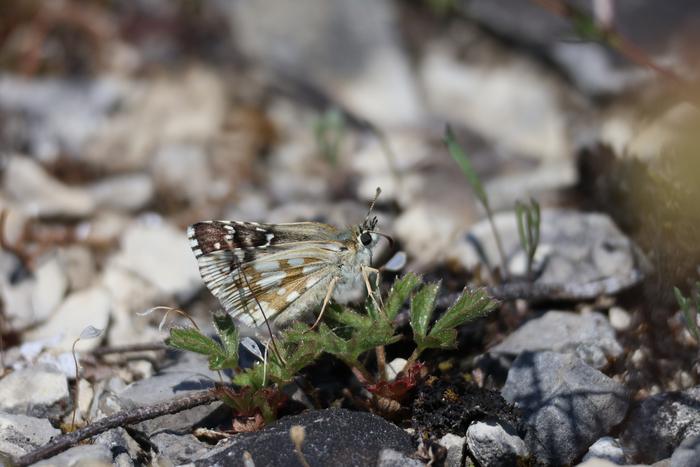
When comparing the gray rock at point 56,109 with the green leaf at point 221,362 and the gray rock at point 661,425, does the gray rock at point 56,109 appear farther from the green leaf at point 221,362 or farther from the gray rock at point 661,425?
the gray rock at point 661,425

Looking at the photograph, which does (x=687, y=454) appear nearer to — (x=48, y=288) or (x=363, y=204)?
(x=363, y=204)

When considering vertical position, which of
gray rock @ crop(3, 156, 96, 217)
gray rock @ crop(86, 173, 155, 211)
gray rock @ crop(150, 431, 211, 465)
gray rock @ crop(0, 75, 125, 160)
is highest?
gray rock @ crop(0, 75, 125, 160)

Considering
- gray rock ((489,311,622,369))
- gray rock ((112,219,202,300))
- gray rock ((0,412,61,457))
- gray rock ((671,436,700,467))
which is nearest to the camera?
gray rock ((671,436,700,467))

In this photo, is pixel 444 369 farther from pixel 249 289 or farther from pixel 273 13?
pixel 273 13

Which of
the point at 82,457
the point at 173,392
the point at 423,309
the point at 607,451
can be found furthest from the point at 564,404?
the point at 82,457

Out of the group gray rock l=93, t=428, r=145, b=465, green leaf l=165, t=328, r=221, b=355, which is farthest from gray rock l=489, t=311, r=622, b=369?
gray rock l=93, t=428, r=145, b=465

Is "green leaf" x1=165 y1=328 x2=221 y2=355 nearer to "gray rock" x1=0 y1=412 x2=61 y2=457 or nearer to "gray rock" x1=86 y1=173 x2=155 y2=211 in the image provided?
"gray rock" x1=0 y1=412 x2=61 y2=457
